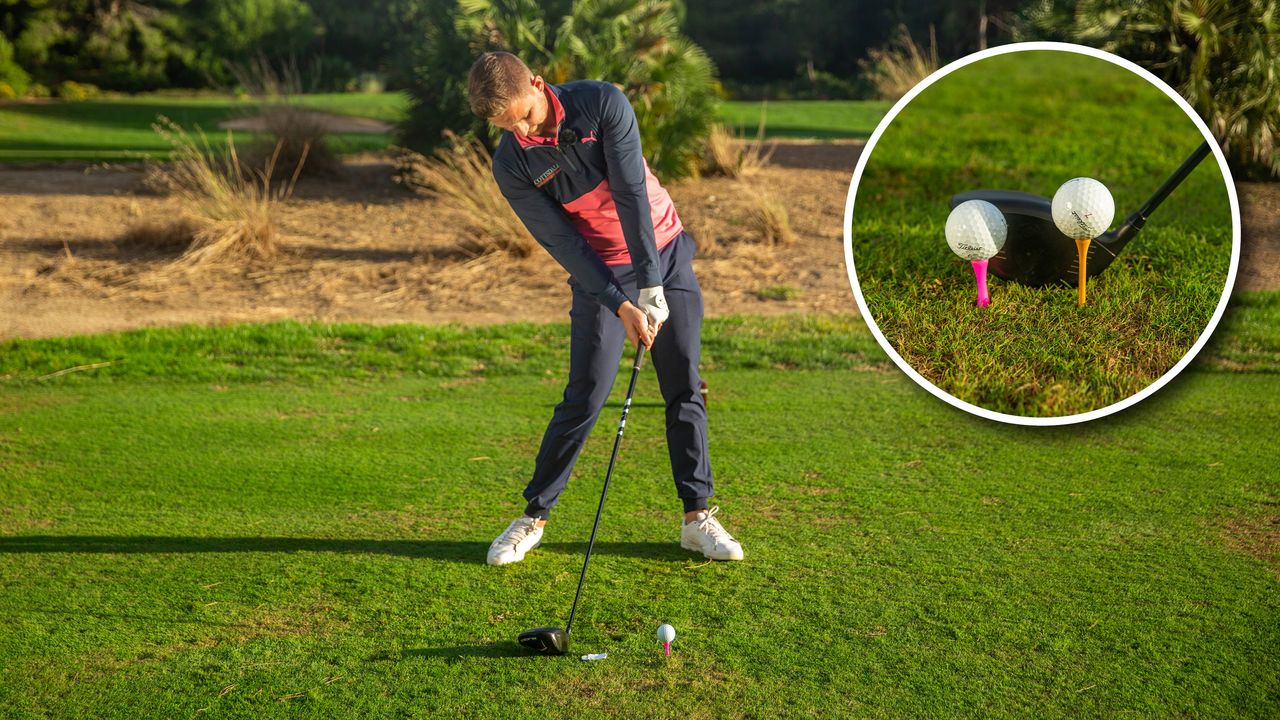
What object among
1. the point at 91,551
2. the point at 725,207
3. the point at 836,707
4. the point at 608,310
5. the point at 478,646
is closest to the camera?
the point at 836,707

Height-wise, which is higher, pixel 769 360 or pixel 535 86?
pixel 535 86

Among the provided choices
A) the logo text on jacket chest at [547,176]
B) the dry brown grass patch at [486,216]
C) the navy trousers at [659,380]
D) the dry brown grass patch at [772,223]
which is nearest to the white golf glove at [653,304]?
the navy trousers at [659,380]

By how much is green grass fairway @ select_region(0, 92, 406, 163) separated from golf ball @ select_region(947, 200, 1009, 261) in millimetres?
13678

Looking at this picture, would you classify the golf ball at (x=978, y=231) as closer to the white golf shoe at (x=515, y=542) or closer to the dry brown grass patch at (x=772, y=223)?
the white golf shoe at (x=515, y=542)

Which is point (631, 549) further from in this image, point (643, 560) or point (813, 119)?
point (813, 119)

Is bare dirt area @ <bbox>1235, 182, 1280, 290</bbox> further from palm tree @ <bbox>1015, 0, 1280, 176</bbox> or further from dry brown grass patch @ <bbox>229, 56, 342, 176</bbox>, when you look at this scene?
dry brown grass patch @ <bbox>229, 56, 342, 176</bbox>

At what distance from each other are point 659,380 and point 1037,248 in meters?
2.03

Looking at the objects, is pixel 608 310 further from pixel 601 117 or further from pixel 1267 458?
pixel 1267 458

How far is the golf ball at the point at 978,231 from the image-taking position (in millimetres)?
2336

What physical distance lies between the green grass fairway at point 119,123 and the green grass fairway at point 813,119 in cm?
682

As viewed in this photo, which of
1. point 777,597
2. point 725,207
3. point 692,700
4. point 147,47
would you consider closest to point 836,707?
point 692,700

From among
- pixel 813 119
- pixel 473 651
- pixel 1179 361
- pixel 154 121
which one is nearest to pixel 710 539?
pixel 473 651

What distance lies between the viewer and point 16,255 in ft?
38.6

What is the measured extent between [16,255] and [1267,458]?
1141cm
